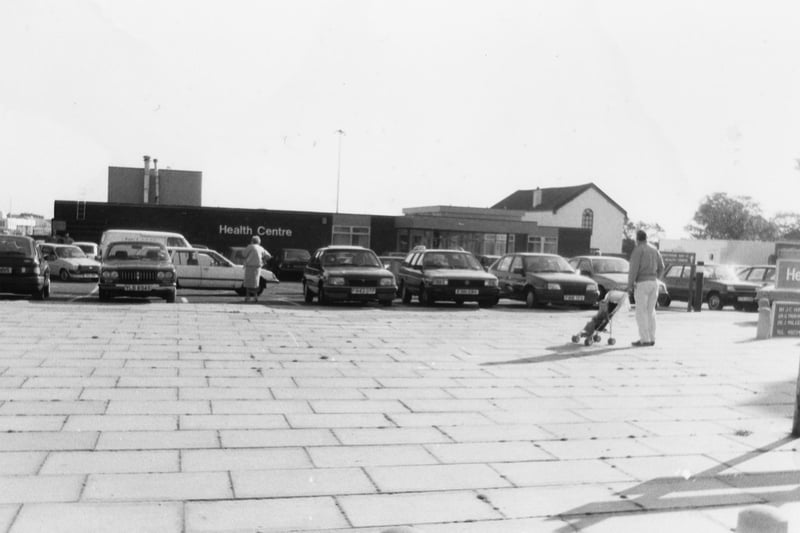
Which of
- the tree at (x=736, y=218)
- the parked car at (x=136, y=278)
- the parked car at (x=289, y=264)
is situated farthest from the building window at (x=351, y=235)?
the tree at (x=736, y=218)

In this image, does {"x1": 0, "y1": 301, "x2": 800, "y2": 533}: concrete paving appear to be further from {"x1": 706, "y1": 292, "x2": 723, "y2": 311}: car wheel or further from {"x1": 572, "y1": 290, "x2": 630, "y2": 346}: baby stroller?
{"x1": 706, "y1": 292, "x2": 723, "y2": 311}: car wheel

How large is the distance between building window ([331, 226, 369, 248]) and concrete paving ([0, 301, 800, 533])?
120 feet

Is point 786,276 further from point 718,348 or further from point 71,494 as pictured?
point 71,494

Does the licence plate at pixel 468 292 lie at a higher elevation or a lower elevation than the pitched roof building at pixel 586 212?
lower

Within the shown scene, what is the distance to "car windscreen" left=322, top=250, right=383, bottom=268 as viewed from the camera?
19.0 metres

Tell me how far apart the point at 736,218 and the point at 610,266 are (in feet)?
256

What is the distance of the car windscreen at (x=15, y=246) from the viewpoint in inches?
685

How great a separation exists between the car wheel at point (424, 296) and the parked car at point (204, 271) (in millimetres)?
6212

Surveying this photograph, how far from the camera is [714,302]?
23562 mm

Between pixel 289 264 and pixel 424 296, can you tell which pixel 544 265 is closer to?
pixel 424 296

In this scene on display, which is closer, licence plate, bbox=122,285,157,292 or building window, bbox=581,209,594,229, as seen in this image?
licence plate, bbox=122,285,157,292

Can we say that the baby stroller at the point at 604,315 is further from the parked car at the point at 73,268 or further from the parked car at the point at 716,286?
the parked car at the point at 73,268

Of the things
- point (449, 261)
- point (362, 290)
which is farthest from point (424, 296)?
point (362, 290)

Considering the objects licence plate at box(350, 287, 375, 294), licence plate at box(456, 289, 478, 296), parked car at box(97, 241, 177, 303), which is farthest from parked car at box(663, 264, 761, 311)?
parked car at box(97, 241, 177, 303)
